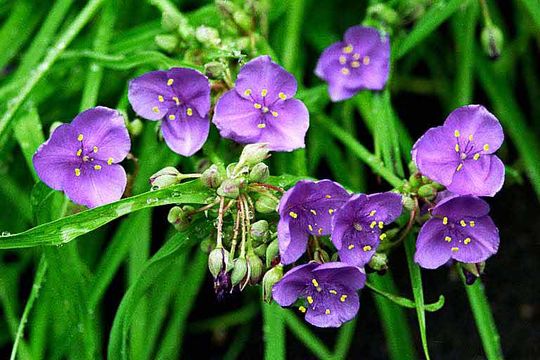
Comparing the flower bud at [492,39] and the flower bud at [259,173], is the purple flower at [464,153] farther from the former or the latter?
the flower bud at [492,39]

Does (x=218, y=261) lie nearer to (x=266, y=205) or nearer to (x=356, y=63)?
(x=266, y=205)

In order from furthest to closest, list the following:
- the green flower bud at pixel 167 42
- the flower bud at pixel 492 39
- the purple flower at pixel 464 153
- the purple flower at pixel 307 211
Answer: the flower bud at pixel 492 39, the green flower bud at pixel 167 42, the purple flower at pixel 464 153, the purple flower at pixel 307 211

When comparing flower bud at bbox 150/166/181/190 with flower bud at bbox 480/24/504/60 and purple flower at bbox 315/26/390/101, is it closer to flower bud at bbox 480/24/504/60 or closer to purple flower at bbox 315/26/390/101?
purple flower at bbox 315/26/390/101

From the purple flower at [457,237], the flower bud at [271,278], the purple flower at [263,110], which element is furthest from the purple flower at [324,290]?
the purple flower at [263,110]

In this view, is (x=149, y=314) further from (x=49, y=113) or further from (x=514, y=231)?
(x=514, y=231)

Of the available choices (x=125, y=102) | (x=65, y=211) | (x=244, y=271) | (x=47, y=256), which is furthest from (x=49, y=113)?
(x=244, y=271)
